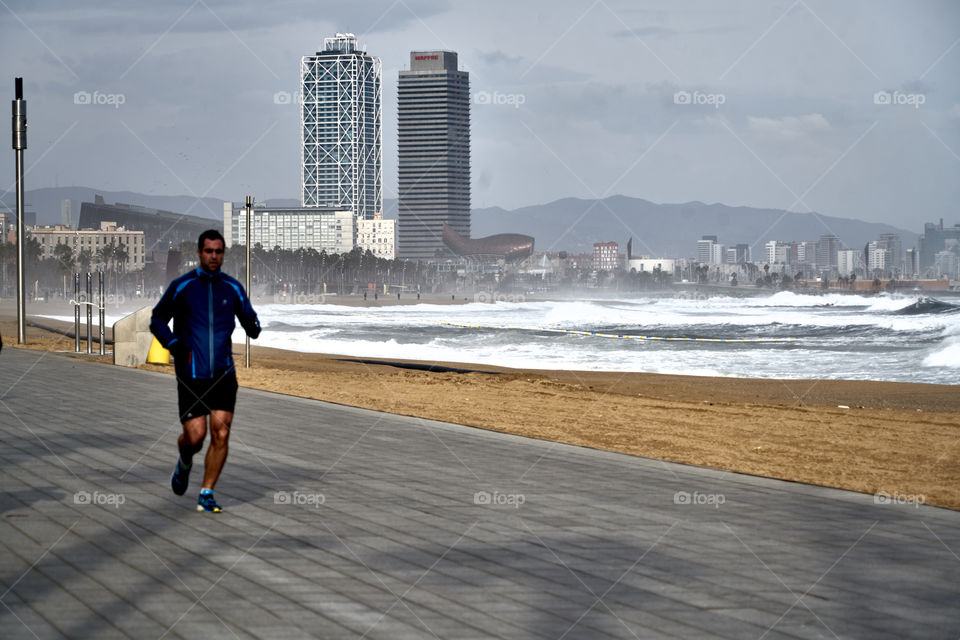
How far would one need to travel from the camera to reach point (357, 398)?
15.6 m

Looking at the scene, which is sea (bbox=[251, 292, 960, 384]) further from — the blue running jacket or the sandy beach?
the blue running jacket

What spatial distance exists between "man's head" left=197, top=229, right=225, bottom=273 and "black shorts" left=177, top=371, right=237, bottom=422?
696 millimetres

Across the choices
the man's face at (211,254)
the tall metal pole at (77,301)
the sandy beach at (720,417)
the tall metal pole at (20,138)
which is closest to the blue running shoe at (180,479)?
the man's face at (211,254)

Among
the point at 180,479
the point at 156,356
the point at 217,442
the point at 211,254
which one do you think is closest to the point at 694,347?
the point at 156,356

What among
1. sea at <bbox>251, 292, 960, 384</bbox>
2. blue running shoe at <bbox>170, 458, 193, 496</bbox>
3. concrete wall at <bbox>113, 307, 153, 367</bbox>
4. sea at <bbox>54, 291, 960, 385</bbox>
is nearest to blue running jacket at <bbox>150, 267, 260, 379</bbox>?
blue running shoe at <bbox>170, 458, 193, 496</bbox>

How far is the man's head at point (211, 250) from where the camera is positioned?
247 inches

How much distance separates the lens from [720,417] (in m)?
14.6

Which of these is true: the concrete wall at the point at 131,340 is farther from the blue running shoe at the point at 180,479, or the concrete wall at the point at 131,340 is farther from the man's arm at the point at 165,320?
the man's arm at the point at 165,320

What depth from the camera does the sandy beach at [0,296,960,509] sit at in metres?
9.96

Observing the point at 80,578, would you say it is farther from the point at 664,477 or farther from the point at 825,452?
the point at 825,452

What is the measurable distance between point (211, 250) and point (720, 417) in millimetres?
9969

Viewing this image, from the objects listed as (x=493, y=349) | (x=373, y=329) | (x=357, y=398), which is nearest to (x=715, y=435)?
(x=357, y=398)

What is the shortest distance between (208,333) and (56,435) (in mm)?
4594

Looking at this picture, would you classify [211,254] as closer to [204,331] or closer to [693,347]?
[204,331]
